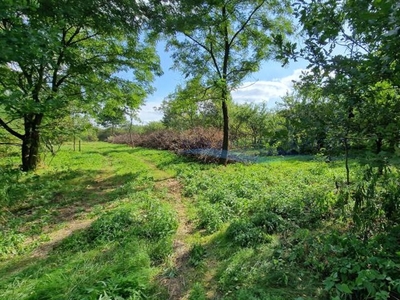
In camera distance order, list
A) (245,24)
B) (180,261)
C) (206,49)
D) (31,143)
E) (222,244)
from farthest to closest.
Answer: (206,49) → (245,24) → (31,143) → (222,244) → (180,261)

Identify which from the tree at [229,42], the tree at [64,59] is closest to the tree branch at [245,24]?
the tree at [229,42]

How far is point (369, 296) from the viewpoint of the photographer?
2070 millimetres

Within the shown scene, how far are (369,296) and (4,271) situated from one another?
13.5 feet

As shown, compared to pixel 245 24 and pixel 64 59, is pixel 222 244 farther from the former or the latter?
pixel 245 24

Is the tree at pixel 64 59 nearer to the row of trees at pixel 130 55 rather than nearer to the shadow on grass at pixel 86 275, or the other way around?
the row of trees at pixel 130 55

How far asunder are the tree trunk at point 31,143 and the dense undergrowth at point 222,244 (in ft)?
8.73

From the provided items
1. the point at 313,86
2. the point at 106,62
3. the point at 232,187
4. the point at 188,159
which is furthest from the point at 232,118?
the point at 313,86

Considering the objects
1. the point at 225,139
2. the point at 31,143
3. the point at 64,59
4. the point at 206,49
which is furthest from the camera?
the point at 225,139

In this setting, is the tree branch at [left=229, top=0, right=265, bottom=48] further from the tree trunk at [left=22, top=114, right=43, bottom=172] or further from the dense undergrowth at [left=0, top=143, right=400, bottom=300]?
the tree trunk at [left=22, top=114, right=43, bottom=172]

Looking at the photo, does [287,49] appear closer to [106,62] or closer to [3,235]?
[3,235]

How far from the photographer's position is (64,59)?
703 centimetres

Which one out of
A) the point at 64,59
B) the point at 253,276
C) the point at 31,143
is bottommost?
the point at 253,276

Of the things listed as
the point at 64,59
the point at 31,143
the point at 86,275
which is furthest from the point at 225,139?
the point at 86,275

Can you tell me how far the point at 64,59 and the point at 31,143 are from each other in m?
3.30
